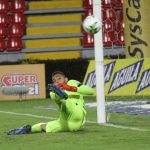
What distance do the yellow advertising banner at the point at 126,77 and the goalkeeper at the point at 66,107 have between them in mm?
11407

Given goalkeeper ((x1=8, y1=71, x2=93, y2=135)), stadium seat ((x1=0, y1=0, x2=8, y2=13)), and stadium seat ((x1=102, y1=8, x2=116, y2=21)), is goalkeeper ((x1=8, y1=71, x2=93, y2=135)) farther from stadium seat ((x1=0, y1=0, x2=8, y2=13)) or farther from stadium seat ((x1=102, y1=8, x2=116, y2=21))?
stadium seat ((x1=0, y1=0, x2=8, y2=13))

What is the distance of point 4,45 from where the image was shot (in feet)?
114

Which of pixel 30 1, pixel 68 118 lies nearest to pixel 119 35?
pixel 30 1

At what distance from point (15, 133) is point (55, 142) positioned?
1548 mm

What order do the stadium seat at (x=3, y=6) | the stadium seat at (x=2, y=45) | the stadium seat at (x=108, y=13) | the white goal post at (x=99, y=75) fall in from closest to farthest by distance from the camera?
the white goal post at (x=99, y=75) < the stadium seat at (x=108, y=13) < the stadium seat at (x=2, y=45) < the stadium seat at (x=3, y=6)

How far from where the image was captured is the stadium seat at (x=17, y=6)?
115 ft

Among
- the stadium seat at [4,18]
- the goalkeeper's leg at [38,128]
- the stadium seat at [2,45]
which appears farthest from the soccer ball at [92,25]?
the stadium seat at [4,18]

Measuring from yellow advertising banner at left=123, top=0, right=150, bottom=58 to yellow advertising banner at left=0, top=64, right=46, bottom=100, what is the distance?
486cm

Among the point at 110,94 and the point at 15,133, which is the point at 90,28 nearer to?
the point at 15,133

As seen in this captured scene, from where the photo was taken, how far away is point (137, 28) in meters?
27.9

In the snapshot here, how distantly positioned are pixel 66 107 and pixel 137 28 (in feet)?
56.7

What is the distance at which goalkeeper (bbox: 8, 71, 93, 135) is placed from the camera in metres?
11.0

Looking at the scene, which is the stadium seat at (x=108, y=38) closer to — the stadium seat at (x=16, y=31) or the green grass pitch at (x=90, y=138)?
the stadium seat at (x=16, y=31)

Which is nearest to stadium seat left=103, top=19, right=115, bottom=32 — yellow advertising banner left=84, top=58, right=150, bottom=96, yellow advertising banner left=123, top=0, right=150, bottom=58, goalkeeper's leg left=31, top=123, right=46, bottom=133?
yellow advertising banner left=123, top=0, right=150, bottom=58
